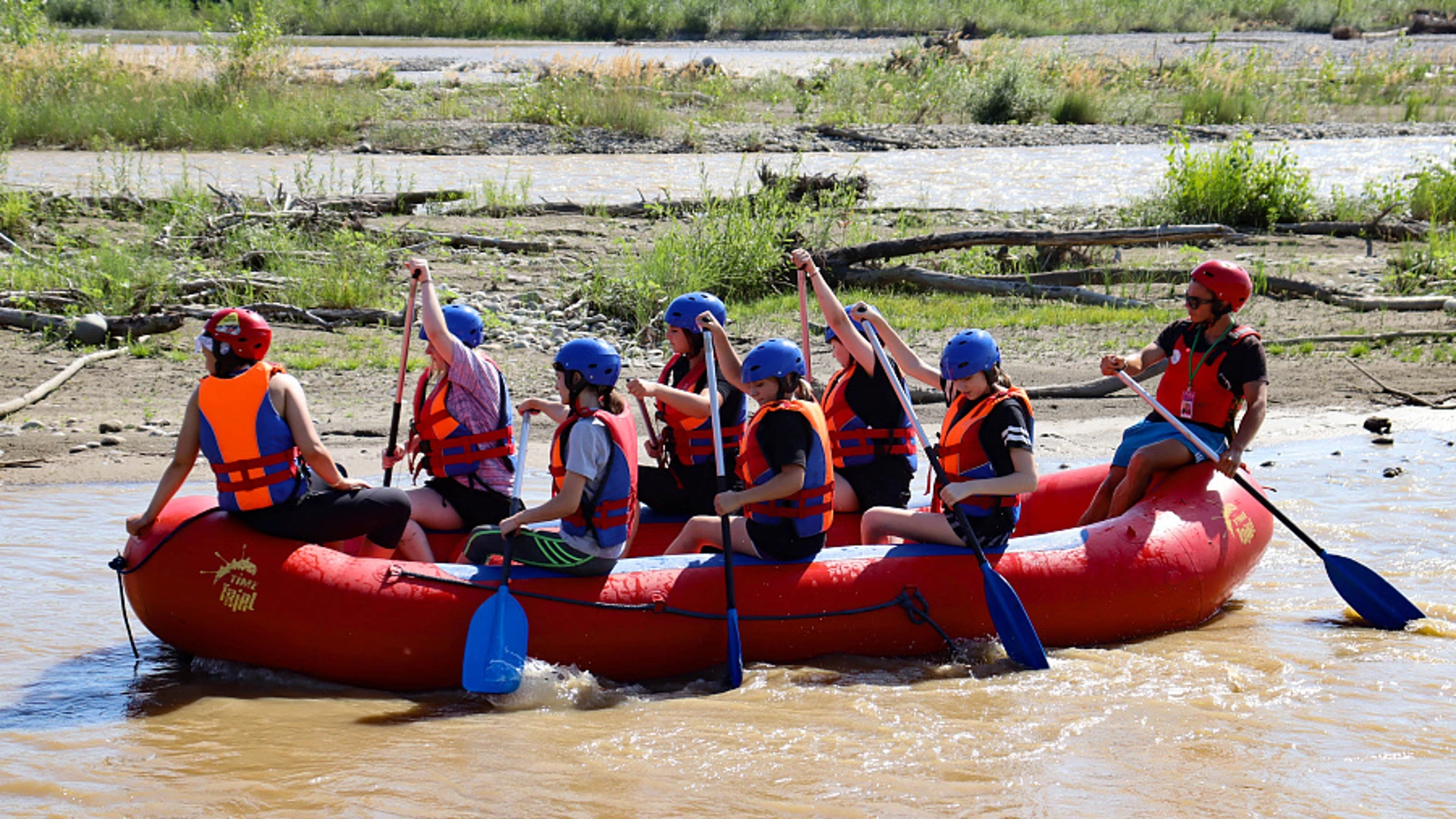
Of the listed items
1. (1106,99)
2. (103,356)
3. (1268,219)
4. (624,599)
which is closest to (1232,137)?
(1106,99)

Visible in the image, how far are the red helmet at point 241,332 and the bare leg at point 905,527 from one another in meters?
2.51

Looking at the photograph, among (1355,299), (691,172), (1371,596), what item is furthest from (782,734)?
(691,172)

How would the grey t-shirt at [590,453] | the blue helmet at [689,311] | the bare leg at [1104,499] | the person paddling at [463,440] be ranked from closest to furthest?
the grey t-shirt at [590,453] → the person paddling at [463,440] → the blue helmet at [689,311] → the bare leg at [1104,499]

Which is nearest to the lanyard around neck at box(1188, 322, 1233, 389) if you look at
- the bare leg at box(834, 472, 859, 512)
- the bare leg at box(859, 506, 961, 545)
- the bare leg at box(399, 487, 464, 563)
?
the bare leg at box(859, 506, 961, 545)

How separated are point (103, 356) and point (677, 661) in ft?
19.1

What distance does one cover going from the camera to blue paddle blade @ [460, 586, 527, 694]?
499 centimetres

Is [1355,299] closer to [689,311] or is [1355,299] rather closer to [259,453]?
[689,311]

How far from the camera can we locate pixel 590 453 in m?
5.09

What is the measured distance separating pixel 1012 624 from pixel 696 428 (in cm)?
160

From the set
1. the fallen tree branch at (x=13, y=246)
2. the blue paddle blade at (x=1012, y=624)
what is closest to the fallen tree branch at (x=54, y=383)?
the fallen tree branch at (x=13, y=246)

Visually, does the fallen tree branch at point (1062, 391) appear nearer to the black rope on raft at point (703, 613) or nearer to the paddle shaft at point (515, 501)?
the black rope on raft at point (703, 613)

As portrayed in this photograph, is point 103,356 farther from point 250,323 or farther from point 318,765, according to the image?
point 318,765

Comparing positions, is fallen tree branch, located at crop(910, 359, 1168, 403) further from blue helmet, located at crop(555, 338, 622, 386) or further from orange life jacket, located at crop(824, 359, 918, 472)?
blue helmet, located at crop(555, 338, 622, 386)

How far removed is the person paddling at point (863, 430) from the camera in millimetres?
6129
